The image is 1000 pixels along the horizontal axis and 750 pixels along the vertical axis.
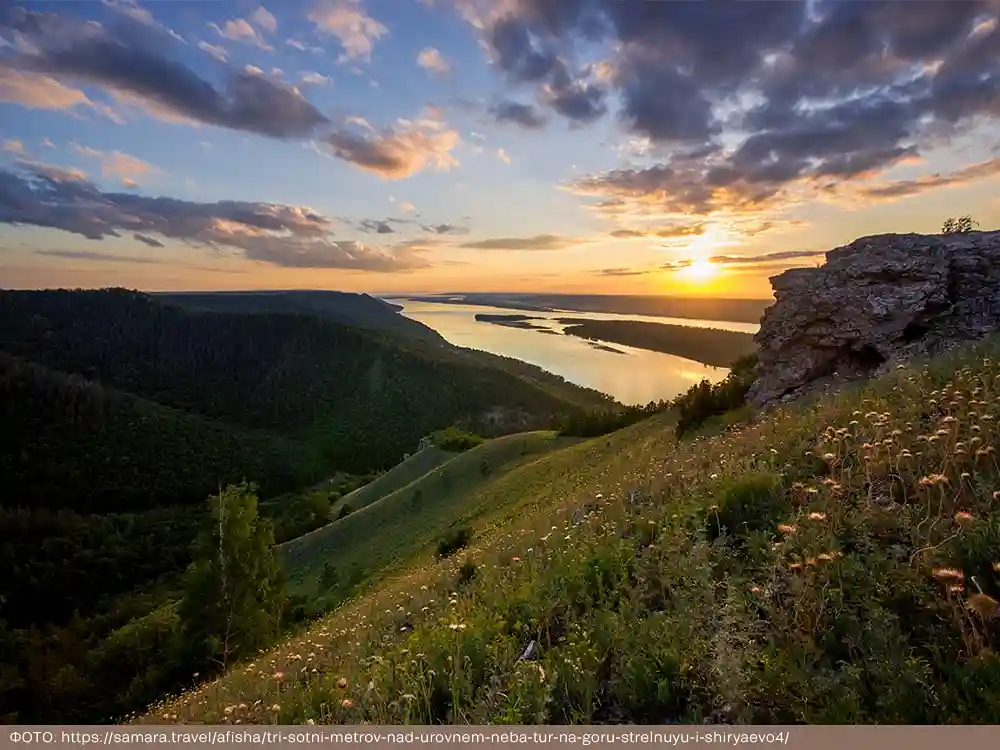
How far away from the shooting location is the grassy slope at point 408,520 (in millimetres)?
21766

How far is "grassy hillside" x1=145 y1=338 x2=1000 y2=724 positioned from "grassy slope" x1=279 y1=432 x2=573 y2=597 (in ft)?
52.3

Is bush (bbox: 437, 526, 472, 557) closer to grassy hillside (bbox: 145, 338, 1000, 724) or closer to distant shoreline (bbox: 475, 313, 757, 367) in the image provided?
grassy hillside (bbox: 145, 338, 1000, 724)

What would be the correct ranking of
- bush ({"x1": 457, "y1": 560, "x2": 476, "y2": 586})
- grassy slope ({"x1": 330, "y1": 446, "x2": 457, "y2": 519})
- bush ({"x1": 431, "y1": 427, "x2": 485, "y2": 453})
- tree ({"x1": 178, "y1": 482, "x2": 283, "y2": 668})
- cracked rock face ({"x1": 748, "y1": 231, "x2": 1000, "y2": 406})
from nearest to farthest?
bush ({"x1": 457, "y1": 560, "x2": 476, "y2": 586}), cracked rock face ({"x1": 748, "y1": 231, "x2": 1000, "y2": 406}), tree ({"x1": 178, "y1": 482, "x2": 283, "y2": 668}), grassy slope ({"x1": 330, "y1": 446, "x2": 457, "y2": 519}), bush ({"x1": 431, "y1": 427, "x2": 485, "y2": 453})

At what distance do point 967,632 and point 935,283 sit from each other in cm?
1277

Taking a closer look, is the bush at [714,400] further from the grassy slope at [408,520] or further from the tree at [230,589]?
the tree at [230,589]

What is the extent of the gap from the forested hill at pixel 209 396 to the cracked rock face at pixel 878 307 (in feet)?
279

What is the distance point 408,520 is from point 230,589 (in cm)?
790

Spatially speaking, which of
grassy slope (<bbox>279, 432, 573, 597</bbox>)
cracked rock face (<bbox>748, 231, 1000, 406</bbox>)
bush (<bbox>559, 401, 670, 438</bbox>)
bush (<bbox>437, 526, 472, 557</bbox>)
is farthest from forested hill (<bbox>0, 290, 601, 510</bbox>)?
cracked rock face (<bbox>748, 231, 1000, 406</bbox>)

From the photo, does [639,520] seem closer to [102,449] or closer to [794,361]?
[794,361]

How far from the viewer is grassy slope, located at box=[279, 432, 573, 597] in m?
21.8

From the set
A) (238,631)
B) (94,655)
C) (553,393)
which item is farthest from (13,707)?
(553,393)

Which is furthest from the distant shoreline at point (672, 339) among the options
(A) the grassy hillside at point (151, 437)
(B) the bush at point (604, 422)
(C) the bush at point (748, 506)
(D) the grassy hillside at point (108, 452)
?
(D) the grassy hillside at point (108, 452)

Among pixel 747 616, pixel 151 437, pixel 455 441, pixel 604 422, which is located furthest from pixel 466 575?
pixel 151 437

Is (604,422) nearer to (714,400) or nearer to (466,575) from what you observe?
(714,400)
